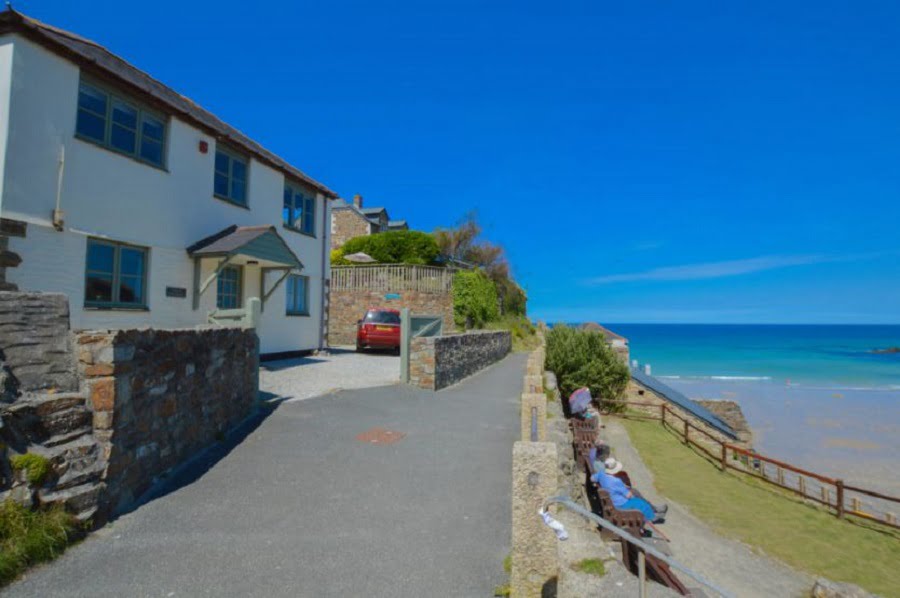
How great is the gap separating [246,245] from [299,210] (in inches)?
206

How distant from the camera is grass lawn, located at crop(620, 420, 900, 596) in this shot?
8114mm

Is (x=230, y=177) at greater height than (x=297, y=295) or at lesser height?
greater

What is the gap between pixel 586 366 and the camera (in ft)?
58.2

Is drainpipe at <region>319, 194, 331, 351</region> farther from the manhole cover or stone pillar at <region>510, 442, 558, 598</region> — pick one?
stone pillar at <region>510, 442, 558, 598</region>

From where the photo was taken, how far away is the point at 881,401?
36406mm

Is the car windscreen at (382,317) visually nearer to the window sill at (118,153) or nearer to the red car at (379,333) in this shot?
the red car at (379,333)

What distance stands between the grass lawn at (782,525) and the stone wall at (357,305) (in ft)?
42.5

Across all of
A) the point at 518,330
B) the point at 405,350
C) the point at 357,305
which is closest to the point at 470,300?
the point at 357,305

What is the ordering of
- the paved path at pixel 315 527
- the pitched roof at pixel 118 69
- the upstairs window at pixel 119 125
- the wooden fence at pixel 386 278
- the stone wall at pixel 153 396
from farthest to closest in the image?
the wooden fence at pixel 386 278
the upstairs window at pixel 119 125
the pitched roof at pixel 118 69
the stone wall at pixel 153 396
the paved path at pixel 315 527

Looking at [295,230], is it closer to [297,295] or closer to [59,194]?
[297,295]

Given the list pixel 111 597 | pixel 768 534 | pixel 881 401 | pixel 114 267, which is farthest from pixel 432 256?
pixel 881 401

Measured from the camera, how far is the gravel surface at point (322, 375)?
32.2ft

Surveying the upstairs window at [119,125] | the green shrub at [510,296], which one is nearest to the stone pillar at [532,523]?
the upstairs window at [119,125]

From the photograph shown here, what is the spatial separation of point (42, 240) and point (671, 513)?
12959 mm
